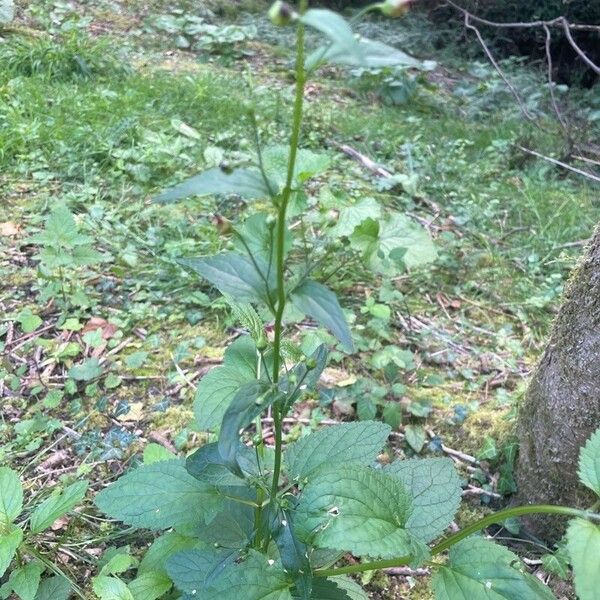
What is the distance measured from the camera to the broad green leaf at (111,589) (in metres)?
1.25

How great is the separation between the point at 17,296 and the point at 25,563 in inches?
46.8

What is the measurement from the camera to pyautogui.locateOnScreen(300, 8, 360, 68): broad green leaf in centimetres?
57

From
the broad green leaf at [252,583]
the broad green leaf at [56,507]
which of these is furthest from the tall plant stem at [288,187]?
the broad green leaf at [56,507]

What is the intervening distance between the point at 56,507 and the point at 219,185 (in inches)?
37.9

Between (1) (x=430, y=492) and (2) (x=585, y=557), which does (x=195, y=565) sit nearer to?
(1) (x=430, y=492)

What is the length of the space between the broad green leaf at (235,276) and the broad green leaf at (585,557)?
525mm

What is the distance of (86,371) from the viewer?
201 centimetres

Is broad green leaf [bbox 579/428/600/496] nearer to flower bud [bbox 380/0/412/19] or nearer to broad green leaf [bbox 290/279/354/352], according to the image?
broad green leaf [bbox 290/279/354/352]

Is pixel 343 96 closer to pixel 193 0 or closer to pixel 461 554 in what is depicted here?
pixel 193 0

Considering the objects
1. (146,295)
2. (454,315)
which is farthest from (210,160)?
(454,315)

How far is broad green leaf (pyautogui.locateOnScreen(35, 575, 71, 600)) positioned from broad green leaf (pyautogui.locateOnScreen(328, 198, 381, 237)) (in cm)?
141

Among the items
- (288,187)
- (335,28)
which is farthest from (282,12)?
(288,187)

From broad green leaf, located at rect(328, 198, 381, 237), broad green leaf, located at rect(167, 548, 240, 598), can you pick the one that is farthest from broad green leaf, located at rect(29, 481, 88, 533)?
broad green leaf, located at rect(328, 198, 381, 237)

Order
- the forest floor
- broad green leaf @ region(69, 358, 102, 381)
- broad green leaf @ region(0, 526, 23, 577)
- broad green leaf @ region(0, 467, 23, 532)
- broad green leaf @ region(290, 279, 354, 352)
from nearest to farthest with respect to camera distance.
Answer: broad green leaf @ region(290, 279, 354, 352) < broad green leaf @ region(0, 526, 23, 577) < broad green leaf @ region(0, 467, 23, 532) < the forest floor < broad green leaf @ region(69, 358, 102, 381)
